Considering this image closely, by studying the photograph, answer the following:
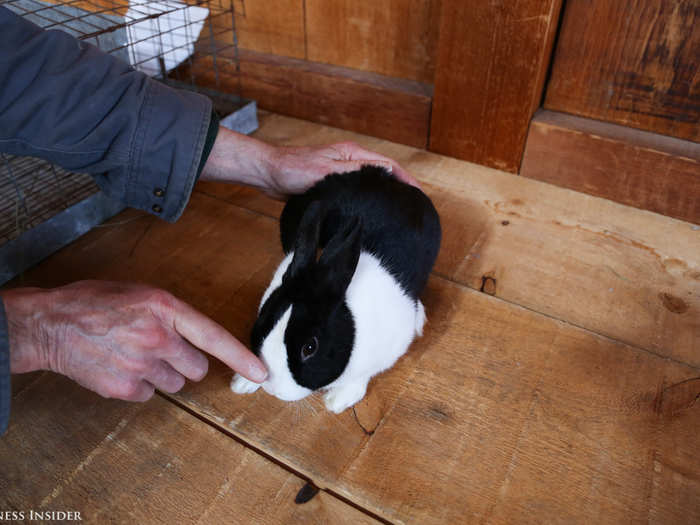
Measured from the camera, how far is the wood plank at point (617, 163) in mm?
1235

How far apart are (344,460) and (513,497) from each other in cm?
25

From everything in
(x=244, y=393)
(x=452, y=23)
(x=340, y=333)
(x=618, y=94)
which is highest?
(x=452, y=23)

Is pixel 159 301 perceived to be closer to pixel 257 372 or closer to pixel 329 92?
pixel 257 372

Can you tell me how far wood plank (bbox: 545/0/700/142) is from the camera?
3.85ft

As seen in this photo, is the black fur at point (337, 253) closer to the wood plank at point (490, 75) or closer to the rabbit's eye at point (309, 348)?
the rabbit's eye at point (309, 348)

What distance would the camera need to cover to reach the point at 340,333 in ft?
2.68

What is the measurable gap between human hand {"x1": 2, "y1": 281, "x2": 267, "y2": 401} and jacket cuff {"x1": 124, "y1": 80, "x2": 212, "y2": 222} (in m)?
0.30

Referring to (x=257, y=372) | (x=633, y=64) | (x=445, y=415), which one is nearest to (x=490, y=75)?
(x=633, y=64)

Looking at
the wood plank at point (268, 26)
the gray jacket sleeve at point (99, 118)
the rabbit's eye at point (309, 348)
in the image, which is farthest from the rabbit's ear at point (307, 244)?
the wood plank at point (268, 26)

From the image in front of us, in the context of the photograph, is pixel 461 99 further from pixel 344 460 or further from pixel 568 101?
pixel 344 460

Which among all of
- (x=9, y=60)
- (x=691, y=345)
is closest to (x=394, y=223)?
(x=691, y=345)

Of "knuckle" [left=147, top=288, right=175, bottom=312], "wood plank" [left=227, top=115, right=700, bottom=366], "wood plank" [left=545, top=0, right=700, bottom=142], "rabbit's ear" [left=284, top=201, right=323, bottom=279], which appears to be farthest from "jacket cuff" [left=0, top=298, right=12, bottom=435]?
"wood plank" [left=545, top=0, right=700, bottom=142]

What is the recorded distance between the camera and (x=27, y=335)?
73 cm

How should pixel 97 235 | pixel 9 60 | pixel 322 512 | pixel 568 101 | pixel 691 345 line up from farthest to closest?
pixel 568 101
pixel 97 235
pixel 691 345
pixel 9 60
pixel 322 512
